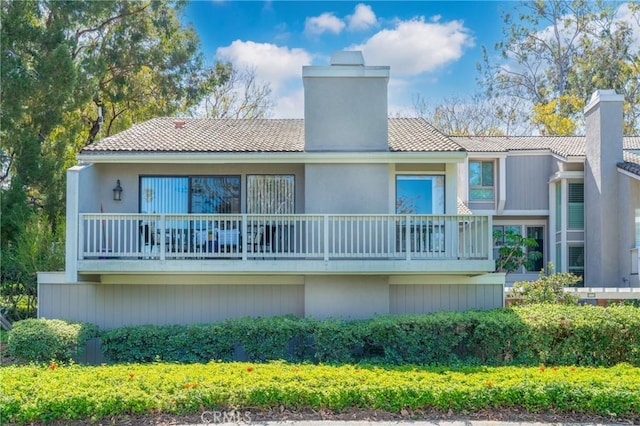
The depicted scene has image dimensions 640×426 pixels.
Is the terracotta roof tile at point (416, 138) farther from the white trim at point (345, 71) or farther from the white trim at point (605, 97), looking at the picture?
the white trim at point (605, 97)

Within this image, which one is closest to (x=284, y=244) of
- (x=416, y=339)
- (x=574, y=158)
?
(x=416, y=339)

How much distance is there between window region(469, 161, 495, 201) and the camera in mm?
21625

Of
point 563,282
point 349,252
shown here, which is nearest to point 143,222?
point 349,252

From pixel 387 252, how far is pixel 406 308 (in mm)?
1628

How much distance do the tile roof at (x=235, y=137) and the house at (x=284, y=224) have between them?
0.28 feet

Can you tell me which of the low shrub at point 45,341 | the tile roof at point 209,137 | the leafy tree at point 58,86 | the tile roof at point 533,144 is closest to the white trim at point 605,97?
the tile roof at point 533,144

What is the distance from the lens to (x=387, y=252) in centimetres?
1165

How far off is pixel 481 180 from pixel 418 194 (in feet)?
31.4

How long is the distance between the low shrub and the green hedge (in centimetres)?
57

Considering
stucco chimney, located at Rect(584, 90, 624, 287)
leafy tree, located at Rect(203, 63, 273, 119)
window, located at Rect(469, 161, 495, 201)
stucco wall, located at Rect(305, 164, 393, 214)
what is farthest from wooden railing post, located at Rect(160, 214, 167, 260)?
leafy tree, located at Rect(203, 63, 273, 119)

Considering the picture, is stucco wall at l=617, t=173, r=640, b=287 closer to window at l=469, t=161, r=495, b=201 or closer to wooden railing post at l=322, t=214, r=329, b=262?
window at l=469, t=161, r=495, b=201

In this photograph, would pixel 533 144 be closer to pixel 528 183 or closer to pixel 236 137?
pixel 528 183

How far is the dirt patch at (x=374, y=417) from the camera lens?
7.12m

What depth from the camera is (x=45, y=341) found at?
1001 cm
